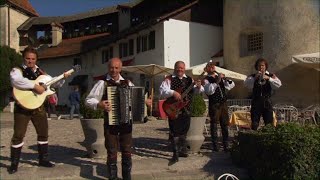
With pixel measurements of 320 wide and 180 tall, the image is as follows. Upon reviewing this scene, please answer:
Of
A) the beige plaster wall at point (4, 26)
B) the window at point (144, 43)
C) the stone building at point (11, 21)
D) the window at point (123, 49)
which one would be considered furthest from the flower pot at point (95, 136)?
the beige plaster wall at point (4, 26)

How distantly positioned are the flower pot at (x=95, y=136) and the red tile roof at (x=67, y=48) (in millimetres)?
29338

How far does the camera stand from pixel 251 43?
2128cm

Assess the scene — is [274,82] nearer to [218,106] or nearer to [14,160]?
[218,106]

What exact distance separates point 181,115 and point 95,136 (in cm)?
155

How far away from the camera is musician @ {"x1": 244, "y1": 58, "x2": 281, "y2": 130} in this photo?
25.5ft

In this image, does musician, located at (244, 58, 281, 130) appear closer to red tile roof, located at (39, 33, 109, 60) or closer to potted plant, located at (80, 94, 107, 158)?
potted plant, located at (80, 94, 107, 158)

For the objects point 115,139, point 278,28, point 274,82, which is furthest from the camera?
point 278,28

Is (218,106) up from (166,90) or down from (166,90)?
down

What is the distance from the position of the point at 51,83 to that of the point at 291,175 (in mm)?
3820

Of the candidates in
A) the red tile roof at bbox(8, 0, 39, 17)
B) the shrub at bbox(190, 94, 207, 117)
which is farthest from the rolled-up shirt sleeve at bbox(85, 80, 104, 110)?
the red tile roof at bbox(8, 0, 39, 17)

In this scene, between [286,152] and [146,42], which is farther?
[146,42]

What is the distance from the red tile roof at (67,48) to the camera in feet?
124

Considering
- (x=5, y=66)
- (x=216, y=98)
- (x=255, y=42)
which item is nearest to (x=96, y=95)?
(x=216, y=98)

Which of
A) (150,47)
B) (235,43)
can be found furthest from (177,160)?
(150,47)
